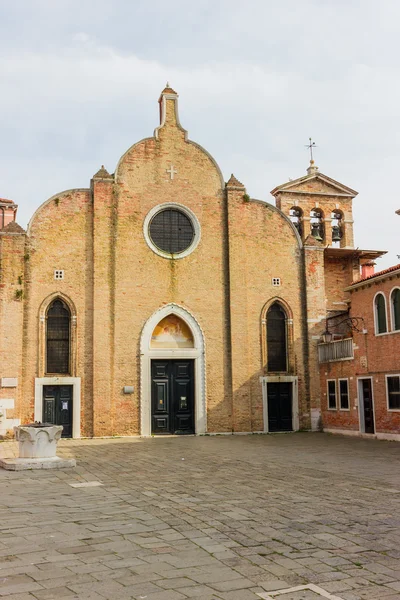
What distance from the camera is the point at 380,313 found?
20.9m

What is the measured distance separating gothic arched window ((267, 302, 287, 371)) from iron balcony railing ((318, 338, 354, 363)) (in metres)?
1.47

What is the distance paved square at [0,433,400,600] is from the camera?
17.0 feet

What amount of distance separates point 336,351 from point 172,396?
258 inches

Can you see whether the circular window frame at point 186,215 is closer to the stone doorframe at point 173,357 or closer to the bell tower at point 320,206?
the stone doorframe at point 173,357

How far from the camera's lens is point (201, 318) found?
23.6 meters

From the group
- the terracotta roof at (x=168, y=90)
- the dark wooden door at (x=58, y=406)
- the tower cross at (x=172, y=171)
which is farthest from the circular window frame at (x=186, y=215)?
the dark wooden door at (x=58, y=406)

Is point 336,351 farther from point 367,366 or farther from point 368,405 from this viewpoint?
point 368,405

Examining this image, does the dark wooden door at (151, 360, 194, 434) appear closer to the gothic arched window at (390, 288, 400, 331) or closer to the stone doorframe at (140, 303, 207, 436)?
the stone doorframe at (140, 303, 207, 436)

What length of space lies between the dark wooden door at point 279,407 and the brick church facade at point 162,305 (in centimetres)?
4

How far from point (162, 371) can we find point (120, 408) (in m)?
2.17

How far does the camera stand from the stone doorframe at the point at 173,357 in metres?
22.5

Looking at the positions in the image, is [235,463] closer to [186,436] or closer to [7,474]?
[7,474]

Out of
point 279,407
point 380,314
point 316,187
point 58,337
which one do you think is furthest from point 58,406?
point 316,187

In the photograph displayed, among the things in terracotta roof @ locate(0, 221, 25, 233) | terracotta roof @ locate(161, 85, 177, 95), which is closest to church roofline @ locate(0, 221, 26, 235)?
terracotta roof @ locate(0, 221, 25, 233)
